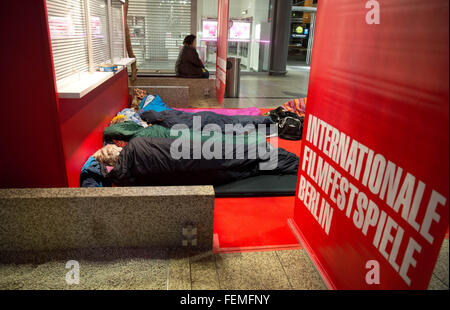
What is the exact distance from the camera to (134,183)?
276 cm

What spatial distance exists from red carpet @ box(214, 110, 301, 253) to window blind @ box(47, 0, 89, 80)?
64.7 inches

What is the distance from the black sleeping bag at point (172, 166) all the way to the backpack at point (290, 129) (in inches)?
58.8

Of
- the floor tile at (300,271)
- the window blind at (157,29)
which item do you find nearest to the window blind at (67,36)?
the floor tile at (300,271)

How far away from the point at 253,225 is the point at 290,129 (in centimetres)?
230

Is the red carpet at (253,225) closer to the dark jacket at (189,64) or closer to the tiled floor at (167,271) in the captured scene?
the tiled floor at (167,271)

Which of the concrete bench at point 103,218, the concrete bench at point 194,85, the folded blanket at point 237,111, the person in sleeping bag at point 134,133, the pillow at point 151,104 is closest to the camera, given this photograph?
the concrete bench at point 103,218

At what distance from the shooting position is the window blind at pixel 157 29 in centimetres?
746

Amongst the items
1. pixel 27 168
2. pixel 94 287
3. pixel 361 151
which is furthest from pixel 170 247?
pixel 361 151

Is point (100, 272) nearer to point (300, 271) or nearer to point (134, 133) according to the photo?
point (300, 271)

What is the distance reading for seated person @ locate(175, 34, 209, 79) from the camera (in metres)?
6.91

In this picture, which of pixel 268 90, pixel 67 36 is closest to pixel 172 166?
pixel 67 36

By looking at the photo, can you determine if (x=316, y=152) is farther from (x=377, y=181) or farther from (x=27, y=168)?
(x=27, y=168)

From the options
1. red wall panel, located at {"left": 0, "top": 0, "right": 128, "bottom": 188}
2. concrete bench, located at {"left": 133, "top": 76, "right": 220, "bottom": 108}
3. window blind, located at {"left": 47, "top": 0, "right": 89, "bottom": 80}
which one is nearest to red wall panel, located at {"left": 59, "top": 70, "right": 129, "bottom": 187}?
red wall panel, located at {"left": 0, "top": 0, "right": 128, "bottom": 188}

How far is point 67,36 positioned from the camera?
2.55 meters
